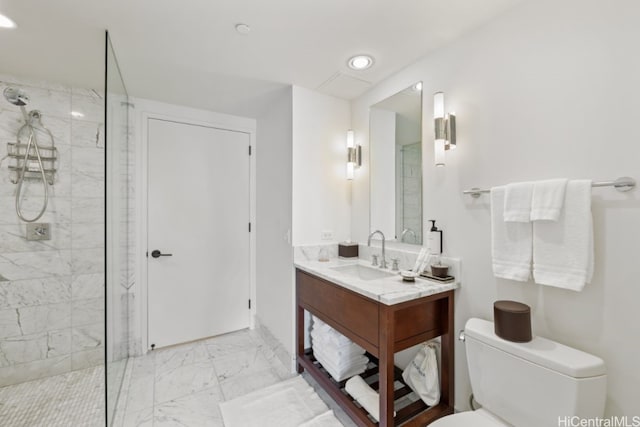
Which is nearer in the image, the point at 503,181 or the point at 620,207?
the point at 620,207

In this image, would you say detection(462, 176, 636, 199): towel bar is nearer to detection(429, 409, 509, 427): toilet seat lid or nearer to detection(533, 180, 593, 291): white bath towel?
detection(533, 180, 593, 291): white bath towel

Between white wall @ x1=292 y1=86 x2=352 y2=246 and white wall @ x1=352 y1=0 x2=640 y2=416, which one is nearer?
white wall @ x1=352 y1=0 x2=640 y2=416

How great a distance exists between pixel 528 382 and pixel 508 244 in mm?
573

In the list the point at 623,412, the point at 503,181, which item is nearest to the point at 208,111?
the point at 503,181

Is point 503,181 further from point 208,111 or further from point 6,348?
point 6,348

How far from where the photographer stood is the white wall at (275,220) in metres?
2.24

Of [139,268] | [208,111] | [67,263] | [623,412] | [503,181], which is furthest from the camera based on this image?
[208,111]

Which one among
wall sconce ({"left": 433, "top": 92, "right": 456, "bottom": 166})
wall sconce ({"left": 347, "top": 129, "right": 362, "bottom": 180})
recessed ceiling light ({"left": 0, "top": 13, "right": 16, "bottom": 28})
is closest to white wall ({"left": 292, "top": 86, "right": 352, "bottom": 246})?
wall sconce ({"left": 347, "top": 129, "right": 362, "bottom": 180})

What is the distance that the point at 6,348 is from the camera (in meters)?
2.01

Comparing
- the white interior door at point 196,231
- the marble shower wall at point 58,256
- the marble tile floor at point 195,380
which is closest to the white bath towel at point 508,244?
the marble tile floor at point 195,380

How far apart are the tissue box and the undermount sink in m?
0.16

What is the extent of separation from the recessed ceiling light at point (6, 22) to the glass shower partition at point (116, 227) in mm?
445

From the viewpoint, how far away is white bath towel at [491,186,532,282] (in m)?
1.25

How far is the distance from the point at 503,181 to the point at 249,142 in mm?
2340
